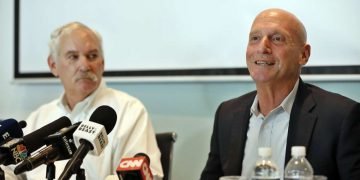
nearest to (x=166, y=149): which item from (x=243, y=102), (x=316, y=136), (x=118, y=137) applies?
(x=118, y=137)

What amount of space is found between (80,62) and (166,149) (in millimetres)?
634

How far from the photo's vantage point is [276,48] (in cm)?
216

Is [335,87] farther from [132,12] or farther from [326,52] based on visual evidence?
[132,12]

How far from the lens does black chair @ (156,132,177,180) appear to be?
2723 mm

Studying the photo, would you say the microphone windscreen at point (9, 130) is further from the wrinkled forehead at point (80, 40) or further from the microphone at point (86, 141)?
the wrinkled forehead at point (80, 40)

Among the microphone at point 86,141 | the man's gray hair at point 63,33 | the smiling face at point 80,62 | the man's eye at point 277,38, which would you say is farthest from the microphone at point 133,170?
the man's gray hair at point 63,33

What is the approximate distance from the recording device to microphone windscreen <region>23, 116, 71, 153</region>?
6 cm

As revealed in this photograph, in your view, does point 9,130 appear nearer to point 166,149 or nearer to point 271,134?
point 271,134

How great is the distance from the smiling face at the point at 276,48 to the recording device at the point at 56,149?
86 centimetres

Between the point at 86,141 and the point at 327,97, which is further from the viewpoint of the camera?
the point at 327,97

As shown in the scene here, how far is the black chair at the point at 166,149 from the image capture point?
2.72 m

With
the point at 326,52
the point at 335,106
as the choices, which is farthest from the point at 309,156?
the point at 326,52

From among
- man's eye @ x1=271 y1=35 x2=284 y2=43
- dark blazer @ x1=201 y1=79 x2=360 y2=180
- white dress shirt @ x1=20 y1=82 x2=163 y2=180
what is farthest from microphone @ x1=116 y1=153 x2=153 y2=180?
white dress shirt @ x1=20 y1=82 x2=163 y2=180

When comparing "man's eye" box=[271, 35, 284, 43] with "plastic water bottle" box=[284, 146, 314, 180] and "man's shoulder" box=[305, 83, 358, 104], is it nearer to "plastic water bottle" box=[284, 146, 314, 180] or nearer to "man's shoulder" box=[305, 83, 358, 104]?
"man's shoulder" box=[305, 83, 358, 104]
